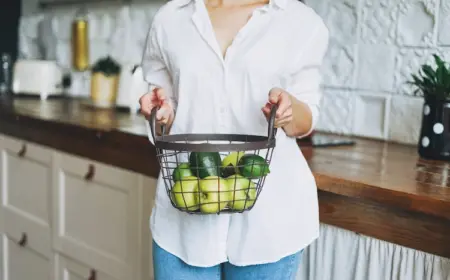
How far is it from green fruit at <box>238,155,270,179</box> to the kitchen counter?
0.88 ft

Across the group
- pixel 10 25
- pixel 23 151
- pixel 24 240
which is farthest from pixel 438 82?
pixel 10 25

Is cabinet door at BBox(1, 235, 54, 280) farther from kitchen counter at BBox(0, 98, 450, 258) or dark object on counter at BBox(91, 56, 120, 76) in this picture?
dark object on counter at BBox(91, 56, 120, 76)

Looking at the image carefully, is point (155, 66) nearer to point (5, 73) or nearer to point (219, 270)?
point (219, 270)

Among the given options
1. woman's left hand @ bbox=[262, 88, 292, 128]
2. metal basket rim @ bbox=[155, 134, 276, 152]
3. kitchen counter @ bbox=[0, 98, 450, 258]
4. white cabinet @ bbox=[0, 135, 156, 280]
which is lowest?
white cabinet @ bbox=[0, 135, 156, 280]

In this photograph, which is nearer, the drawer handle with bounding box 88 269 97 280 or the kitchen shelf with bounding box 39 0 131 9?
Result: the drawer handle with bounding box 88 269 97 280

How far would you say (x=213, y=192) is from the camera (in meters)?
0.93

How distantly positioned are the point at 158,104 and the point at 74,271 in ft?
3.56

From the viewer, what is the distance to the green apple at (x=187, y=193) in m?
0.95

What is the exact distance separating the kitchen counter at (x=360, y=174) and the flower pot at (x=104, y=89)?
0.40 meters

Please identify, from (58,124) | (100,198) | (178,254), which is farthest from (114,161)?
(178,254)

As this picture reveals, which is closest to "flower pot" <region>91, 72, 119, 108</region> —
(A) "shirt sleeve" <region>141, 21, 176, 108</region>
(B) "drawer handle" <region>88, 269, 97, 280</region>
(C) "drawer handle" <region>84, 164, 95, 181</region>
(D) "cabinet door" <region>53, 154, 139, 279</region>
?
(D) "cabinet door" <region>53, 154, 139, 279</region>

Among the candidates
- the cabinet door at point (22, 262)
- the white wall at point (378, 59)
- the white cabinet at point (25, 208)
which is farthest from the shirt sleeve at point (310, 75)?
the cabinet door at point (22, 262)

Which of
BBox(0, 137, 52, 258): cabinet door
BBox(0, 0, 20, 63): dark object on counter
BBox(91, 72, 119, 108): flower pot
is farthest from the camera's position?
BBox(0, 0, 20, 63): dark object on counter

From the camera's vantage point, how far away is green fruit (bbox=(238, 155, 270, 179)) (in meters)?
0.95
